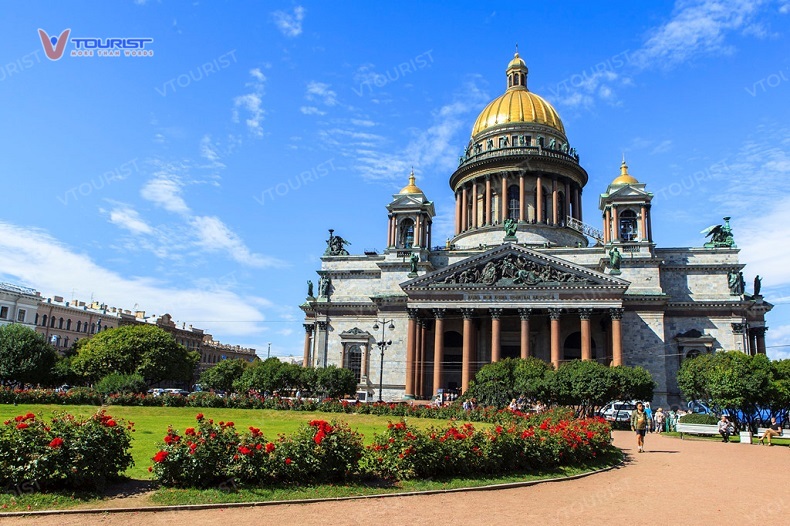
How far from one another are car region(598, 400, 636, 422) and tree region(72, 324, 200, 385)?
3894 cm

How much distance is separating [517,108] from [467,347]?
3471cm

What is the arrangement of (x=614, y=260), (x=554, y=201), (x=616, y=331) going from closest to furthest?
1. (x=616, y=331)
2. (x=614, y=260)
3. (x=554, y=201)

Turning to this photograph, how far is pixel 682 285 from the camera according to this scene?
192 feet

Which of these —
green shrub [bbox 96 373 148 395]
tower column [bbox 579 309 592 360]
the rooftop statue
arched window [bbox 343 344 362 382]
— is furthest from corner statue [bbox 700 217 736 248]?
green shrub [bbox 96 373 148 395]

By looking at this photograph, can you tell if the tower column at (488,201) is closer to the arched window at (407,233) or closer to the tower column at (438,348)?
the arched window at (407,233)

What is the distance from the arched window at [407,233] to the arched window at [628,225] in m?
21.1

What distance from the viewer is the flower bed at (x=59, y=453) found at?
1212 cm

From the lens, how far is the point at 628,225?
60562mm

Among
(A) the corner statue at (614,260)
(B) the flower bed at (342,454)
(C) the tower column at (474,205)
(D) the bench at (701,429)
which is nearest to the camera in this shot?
(B) the flower bed at (342,454)

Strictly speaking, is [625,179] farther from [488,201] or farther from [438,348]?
[438,348]

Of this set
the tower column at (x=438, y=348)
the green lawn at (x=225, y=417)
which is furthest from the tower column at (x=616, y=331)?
the green lawn at (x=225, y=417)

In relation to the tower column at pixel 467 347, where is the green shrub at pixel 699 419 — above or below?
below

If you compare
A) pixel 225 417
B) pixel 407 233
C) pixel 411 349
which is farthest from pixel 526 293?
pixel 225 417

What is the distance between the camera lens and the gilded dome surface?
7394cm
